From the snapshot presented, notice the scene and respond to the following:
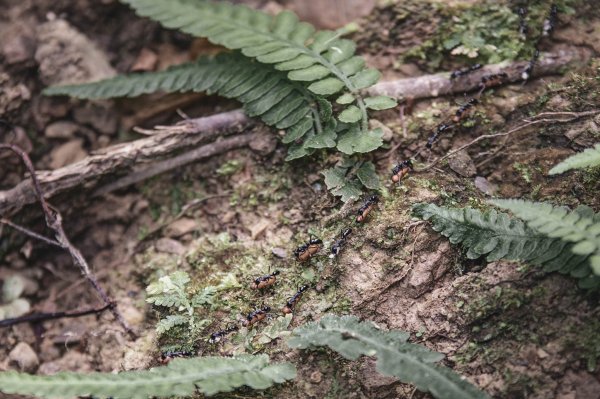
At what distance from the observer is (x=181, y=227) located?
4.46m

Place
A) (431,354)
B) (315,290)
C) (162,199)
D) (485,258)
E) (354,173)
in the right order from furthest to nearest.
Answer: (162,199)
(354,173)
(315,290)
(485,258)
(431,354)

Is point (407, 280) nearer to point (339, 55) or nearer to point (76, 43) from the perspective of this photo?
point (339, 55)

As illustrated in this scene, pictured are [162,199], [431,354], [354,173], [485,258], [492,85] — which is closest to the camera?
[431,354]

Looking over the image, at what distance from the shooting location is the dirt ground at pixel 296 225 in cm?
321

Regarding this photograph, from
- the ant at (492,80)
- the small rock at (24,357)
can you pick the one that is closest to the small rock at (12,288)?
the small rock at (24,357)

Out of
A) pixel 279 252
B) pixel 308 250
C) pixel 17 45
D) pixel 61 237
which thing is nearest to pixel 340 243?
pixel 308 250

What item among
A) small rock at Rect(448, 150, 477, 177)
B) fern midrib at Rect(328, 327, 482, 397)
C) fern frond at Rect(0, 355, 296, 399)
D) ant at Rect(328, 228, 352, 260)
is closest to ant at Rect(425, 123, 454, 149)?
small rock at Rect(448, 150, 477, 177)

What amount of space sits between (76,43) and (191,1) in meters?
1.14

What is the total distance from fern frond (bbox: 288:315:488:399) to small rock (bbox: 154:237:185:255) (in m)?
1.43

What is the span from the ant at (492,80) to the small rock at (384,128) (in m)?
0.77

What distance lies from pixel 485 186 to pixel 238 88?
78.3 inches

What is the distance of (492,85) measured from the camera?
4.25 metres

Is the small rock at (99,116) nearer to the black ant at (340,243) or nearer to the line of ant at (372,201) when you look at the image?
the line of ant at (372,201)

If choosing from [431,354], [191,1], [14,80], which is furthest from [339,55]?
[14,80]
